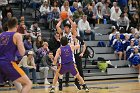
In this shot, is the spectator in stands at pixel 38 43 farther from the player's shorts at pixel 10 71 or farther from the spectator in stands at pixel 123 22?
the player's shorts at pixel 10 71

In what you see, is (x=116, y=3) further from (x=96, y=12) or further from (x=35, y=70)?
(x=35, y=70)

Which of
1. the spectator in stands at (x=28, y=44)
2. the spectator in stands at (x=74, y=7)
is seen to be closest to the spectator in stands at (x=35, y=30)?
the spectator in stands at (x=28, y=44)

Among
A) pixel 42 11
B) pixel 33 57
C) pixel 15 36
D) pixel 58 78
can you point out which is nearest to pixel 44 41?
A: pixel 33 57

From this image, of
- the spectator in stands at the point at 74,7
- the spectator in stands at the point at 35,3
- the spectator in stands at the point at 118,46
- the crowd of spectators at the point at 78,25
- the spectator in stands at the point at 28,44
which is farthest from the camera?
the spectator in stands at the point at 74,7

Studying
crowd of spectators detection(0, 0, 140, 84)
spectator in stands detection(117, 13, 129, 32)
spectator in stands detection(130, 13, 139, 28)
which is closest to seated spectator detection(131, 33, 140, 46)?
crowd of spectators detection(0, 0, 140, 84)

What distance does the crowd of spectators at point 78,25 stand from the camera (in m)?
15.7

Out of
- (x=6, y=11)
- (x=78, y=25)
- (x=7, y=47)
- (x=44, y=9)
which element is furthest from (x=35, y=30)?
(x=7, y=47)

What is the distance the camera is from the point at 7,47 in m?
7.91

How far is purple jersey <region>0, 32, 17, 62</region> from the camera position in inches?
311

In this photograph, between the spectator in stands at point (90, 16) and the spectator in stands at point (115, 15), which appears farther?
the spectator in stands at point (115, 15)

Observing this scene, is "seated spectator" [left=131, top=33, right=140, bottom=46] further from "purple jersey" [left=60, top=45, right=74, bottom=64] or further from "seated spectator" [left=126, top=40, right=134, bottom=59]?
"purple jersey" [left=60, top=45, right=74, bottom=64]

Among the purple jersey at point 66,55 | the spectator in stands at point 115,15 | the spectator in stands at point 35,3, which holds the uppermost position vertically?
the spectator in stands at point 35,3

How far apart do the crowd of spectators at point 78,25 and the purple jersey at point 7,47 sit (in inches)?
261

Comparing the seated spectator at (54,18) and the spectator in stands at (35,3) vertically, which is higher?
the spectator in stands at (35,3)
